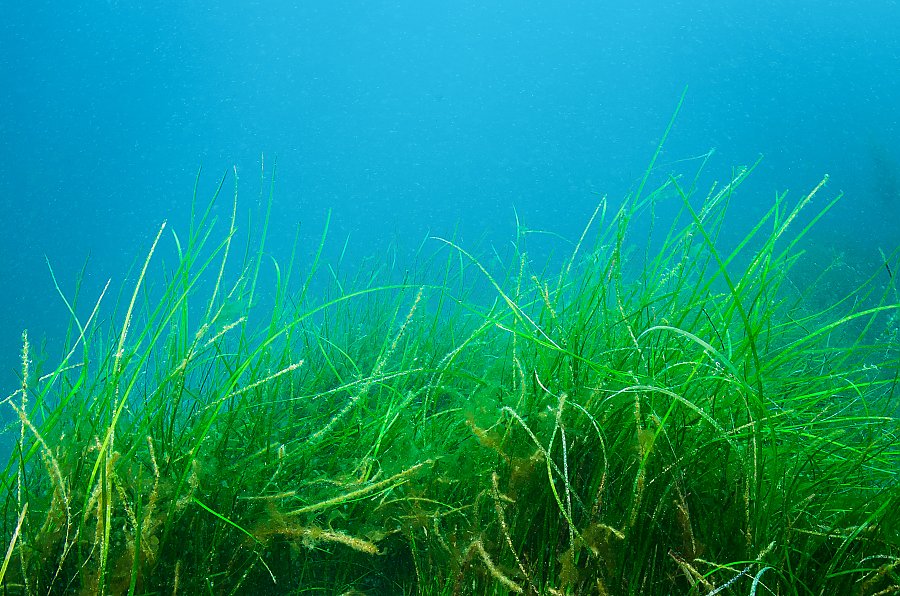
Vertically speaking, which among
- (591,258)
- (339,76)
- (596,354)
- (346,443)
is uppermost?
(339,76)

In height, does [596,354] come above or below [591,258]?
below

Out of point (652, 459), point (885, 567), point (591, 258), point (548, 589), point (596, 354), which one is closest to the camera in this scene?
point (885, 567)

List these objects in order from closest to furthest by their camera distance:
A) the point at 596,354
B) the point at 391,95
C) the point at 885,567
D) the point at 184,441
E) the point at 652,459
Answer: the point at 885,567, the point at 652,459, the point at 184,441, the point at 596,354, the point at 391,95

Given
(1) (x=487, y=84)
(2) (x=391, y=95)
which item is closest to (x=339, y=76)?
(2) (x=391, y=95)

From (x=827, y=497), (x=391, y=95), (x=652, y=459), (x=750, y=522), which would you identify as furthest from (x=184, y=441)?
(x=391, y=95)

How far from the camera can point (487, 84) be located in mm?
59438

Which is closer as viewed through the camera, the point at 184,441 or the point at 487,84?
the point at 184,441

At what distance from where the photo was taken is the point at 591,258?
1.96 metres

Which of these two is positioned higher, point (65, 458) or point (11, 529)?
point (65, 458)

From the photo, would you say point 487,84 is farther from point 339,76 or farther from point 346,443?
point 346,443

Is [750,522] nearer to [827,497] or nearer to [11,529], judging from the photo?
[827,497]

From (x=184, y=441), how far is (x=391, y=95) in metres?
60.7

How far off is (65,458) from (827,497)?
1.66 m

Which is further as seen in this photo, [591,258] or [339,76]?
[339,76]
